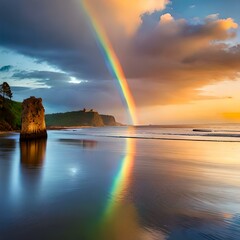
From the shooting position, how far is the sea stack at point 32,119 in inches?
2072

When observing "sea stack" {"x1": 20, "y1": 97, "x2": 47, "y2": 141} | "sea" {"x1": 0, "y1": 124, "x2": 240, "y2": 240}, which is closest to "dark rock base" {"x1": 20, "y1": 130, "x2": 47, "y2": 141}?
"sea stack" {"x1": 20, "y1": 97, "x2": 47, "y2": 141}

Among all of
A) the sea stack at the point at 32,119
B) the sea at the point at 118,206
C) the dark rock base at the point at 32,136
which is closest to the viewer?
the sea at the point at 118,206

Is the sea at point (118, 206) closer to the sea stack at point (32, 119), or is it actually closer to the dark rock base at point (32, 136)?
the dark rock base at point (32, 136)

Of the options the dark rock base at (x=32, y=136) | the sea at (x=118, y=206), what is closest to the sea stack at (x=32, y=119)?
the dark rock base at (x=32, y=136)

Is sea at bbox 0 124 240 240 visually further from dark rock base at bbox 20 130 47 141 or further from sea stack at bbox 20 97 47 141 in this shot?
sea stack at bbox 20 97 47 141

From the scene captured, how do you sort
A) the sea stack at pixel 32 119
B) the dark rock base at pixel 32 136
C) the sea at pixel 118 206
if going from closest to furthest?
the sea at pixel 118 206 < the dark rock base at pixel 32 136 < the sea stack at pixel 32 119

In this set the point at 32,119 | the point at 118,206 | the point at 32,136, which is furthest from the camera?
the point at 32,119

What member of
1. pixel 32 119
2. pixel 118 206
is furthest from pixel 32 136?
pixel 118 206

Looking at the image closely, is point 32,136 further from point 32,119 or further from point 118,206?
point 118,206

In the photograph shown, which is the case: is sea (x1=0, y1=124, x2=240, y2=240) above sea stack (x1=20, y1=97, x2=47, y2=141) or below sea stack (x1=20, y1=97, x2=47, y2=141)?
below

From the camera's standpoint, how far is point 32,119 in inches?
2106

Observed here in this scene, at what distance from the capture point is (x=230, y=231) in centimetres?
728

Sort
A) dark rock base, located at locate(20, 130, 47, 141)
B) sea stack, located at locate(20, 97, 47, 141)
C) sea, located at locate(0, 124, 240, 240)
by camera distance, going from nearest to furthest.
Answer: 1. sea, located at locate(0, 124, 240, 240)
2. dark rock base, located at locate(20, 130, 47, 141)
3. sea stack, located at locate(20, 97, 47, 141)

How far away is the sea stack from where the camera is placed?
2072 inches
